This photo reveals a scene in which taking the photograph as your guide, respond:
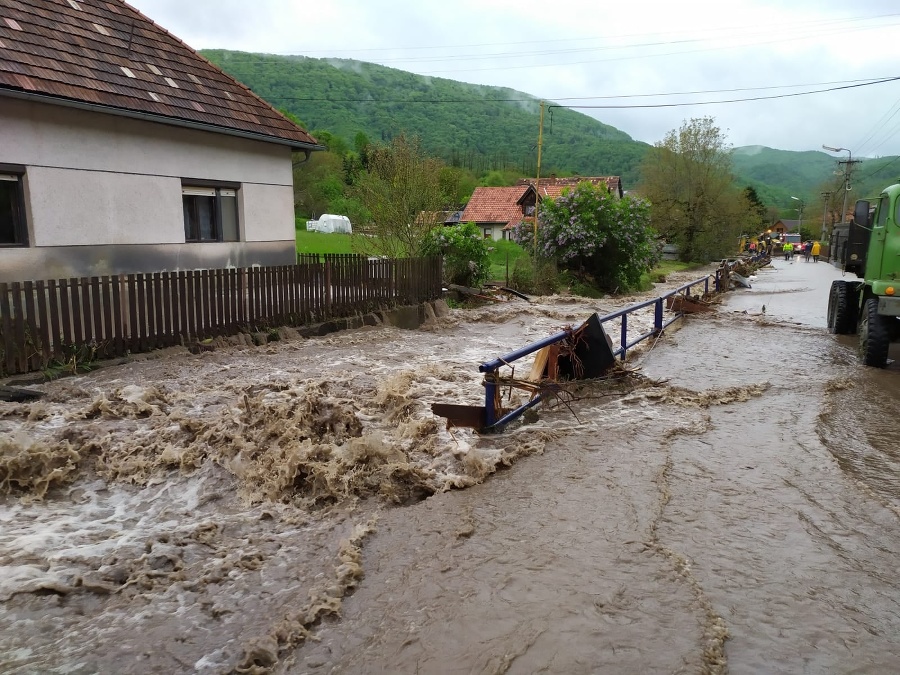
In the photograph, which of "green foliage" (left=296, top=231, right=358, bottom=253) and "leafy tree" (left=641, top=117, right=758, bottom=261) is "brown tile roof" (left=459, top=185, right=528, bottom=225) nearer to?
"leafy tree" (left=641, top=117, right=758, bottom=261)

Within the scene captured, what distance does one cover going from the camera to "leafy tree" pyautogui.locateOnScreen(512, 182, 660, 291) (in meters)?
23.6

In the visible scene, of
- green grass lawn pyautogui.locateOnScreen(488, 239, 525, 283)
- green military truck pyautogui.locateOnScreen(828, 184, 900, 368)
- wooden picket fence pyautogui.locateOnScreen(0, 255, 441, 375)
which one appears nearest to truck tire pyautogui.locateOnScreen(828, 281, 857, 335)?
green military truck pyautogui.locateOnScreen(828, 184, 900, 368)

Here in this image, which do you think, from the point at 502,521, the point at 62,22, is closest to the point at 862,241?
the point at 502,521

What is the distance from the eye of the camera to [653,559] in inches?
167

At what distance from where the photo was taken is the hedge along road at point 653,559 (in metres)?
3.29

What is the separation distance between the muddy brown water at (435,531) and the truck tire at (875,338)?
2.12 metres

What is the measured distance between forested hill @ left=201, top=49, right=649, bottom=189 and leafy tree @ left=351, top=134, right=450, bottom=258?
59.5 m

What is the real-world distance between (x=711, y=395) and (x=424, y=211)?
43.7 feet

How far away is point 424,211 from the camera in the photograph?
2031cm

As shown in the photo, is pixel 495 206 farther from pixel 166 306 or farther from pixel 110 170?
Answer: pixel 166 306

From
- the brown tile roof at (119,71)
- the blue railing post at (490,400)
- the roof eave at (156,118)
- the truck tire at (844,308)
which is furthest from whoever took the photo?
the truck tire at (844,308)

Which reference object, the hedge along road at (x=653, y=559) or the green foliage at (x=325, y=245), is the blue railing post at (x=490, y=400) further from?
the green foliage at (x=325, y=245)

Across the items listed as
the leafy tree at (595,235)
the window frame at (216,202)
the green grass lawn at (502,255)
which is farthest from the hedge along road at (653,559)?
the green grass lawn at (502,255)

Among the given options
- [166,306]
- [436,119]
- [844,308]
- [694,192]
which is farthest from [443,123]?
[166,306]
